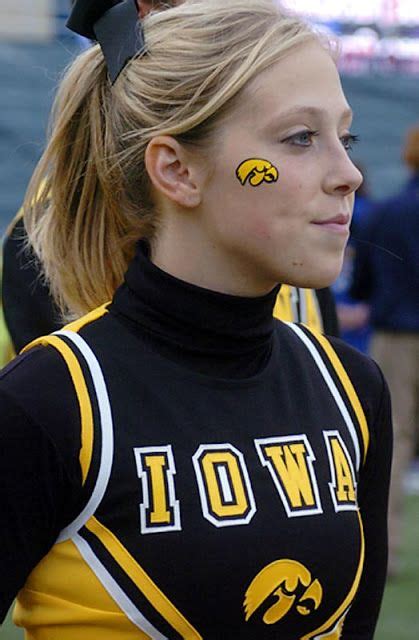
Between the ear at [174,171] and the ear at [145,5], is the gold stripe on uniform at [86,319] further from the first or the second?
the ear at [145,5]

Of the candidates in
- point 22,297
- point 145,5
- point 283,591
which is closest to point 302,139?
→ point 283,591

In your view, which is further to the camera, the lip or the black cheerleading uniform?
the lip

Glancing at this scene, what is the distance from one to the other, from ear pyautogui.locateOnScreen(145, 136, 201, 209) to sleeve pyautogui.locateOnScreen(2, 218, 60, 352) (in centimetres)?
85

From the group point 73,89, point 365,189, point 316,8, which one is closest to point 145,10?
point 73,89

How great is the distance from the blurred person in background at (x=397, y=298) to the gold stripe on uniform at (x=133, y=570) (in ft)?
14.8

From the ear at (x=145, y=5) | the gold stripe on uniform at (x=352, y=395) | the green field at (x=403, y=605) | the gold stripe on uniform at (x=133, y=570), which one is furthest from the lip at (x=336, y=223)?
the green field at (x=403, y=605)

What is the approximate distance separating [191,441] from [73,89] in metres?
0.64

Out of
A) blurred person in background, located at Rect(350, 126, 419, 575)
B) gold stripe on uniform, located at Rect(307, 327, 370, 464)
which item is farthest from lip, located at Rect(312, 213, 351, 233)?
blurred person in background, located at Rect(350, 126, 419, 575)

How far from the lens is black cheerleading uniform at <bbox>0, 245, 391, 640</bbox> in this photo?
1713 mm

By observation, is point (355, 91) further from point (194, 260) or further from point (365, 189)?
point (194, 260)

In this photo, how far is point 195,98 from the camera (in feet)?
6.02

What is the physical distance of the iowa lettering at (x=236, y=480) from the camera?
5.71 ft

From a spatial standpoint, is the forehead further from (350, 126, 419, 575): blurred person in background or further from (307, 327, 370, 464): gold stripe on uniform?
(350, 126, 419, 575): blurred person in background

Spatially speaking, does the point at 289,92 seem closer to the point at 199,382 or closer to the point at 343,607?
the point at 199,382
